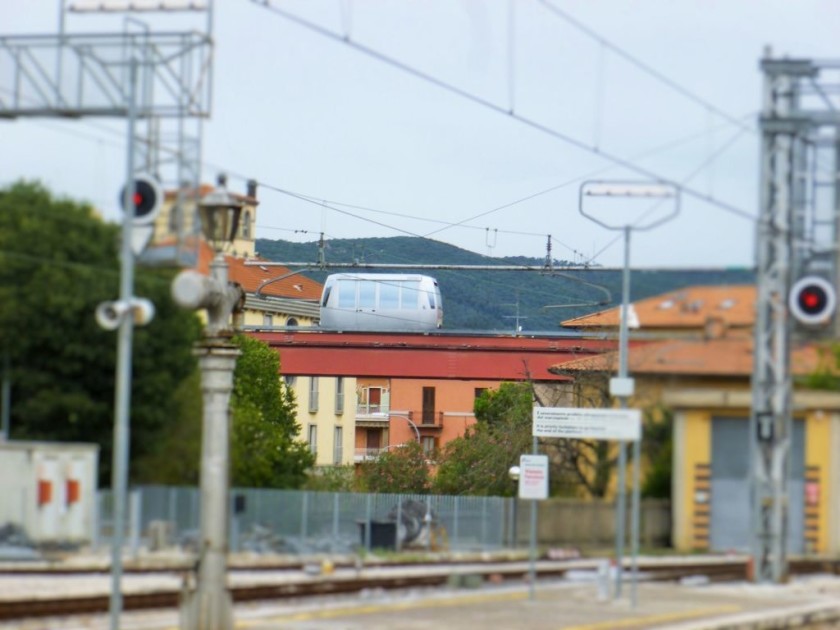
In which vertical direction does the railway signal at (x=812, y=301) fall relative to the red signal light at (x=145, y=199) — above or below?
below

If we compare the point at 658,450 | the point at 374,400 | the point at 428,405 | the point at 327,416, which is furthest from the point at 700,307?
the point at 374,400

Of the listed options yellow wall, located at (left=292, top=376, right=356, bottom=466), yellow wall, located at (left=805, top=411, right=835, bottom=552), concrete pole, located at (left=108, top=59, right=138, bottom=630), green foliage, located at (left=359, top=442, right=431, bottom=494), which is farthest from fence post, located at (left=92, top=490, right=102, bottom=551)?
yellow wall, located at (left=292, top=376, right=356, bottom=466)

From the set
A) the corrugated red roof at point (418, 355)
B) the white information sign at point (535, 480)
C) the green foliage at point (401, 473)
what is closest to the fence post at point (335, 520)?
the white information sign at point (535, 480)

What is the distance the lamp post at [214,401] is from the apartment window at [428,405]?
108m

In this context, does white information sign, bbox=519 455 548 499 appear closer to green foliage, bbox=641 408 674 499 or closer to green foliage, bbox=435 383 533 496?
green foliage, bbox=641 408 674 499

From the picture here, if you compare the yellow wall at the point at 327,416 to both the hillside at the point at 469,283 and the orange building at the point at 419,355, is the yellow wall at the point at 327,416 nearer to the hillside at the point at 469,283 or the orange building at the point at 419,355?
the hillside at the point at 469,283

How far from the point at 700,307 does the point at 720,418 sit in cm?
150

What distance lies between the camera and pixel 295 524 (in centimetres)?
1919

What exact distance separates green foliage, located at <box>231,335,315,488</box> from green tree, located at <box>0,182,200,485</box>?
70.7 inches

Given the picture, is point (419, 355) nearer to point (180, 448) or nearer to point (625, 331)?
point (625, 331)

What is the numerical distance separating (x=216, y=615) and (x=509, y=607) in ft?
14.7

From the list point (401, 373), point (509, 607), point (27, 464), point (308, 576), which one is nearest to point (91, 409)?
point (27, 464)

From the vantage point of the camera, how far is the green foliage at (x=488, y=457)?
Answer: 55.3 m

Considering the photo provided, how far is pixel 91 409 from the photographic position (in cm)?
1695
